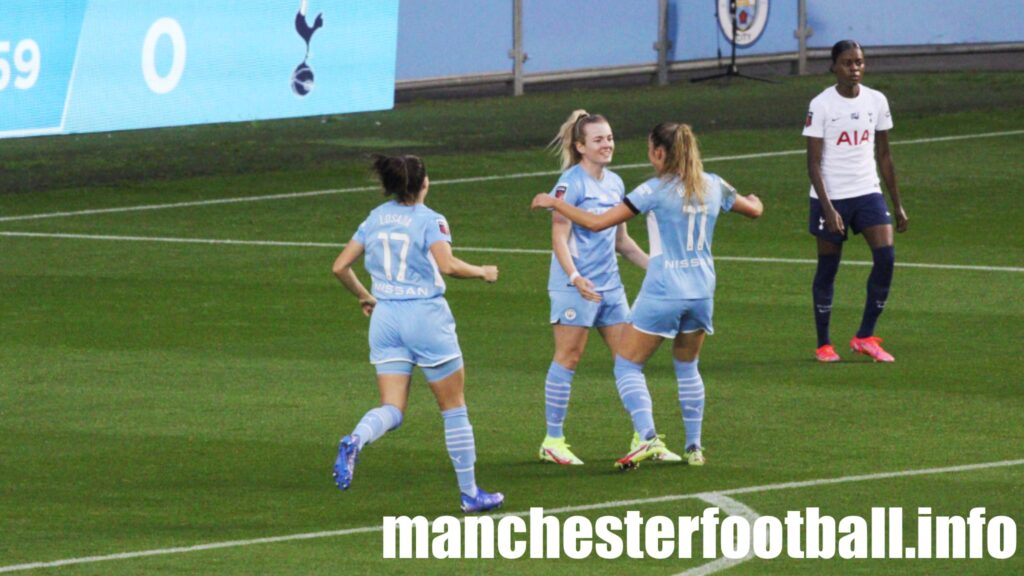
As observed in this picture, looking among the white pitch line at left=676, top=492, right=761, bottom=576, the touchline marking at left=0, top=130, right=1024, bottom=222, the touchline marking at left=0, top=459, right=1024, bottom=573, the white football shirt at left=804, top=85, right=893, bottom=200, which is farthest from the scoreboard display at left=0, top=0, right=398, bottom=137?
the white pitch line at left=676, top=492, right=761, bottom=576

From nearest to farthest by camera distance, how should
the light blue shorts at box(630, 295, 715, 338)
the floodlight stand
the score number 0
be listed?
1. the light blue shorts at box(630, 295, 715, 338)
2. the score number 0
3. the floodlight stand

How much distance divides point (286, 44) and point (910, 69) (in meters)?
15.6

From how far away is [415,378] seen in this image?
45.3 feet

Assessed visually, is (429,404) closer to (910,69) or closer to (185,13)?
(185,13)

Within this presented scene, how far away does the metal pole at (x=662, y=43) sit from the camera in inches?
1567

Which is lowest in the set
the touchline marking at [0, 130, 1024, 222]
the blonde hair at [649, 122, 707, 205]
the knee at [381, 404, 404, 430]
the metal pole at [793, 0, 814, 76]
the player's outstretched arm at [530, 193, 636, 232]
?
the knee at [381, 404, 404, 430]

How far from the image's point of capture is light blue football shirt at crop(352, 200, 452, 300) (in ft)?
31.8

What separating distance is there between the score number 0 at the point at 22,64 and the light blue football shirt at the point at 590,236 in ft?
57.0

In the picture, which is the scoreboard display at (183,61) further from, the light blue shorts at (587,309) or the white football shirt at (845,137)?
the light blue shorts at (587,309)

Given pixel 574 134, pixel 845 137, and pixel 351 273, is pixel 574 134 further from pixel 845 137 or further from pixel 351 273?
pixel 845 137

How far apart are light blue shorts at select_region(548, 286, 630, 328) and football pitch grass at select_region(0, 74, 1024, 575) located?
29.5 inches

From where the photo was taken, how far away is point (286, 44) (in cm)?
3083

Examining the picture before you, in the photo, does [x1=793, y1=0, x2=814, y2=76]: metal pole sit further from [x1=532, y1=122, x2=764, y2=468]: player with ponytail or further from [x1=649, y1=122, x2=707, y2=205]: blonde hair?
[x1=649, y1=122, x2=707, y2=205]: blonde hair

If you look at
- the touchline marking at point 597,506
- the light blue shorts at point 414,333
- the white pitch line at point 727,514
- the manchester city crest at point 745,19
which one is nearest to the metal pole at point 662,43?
the manchester city crest at point 745,19
